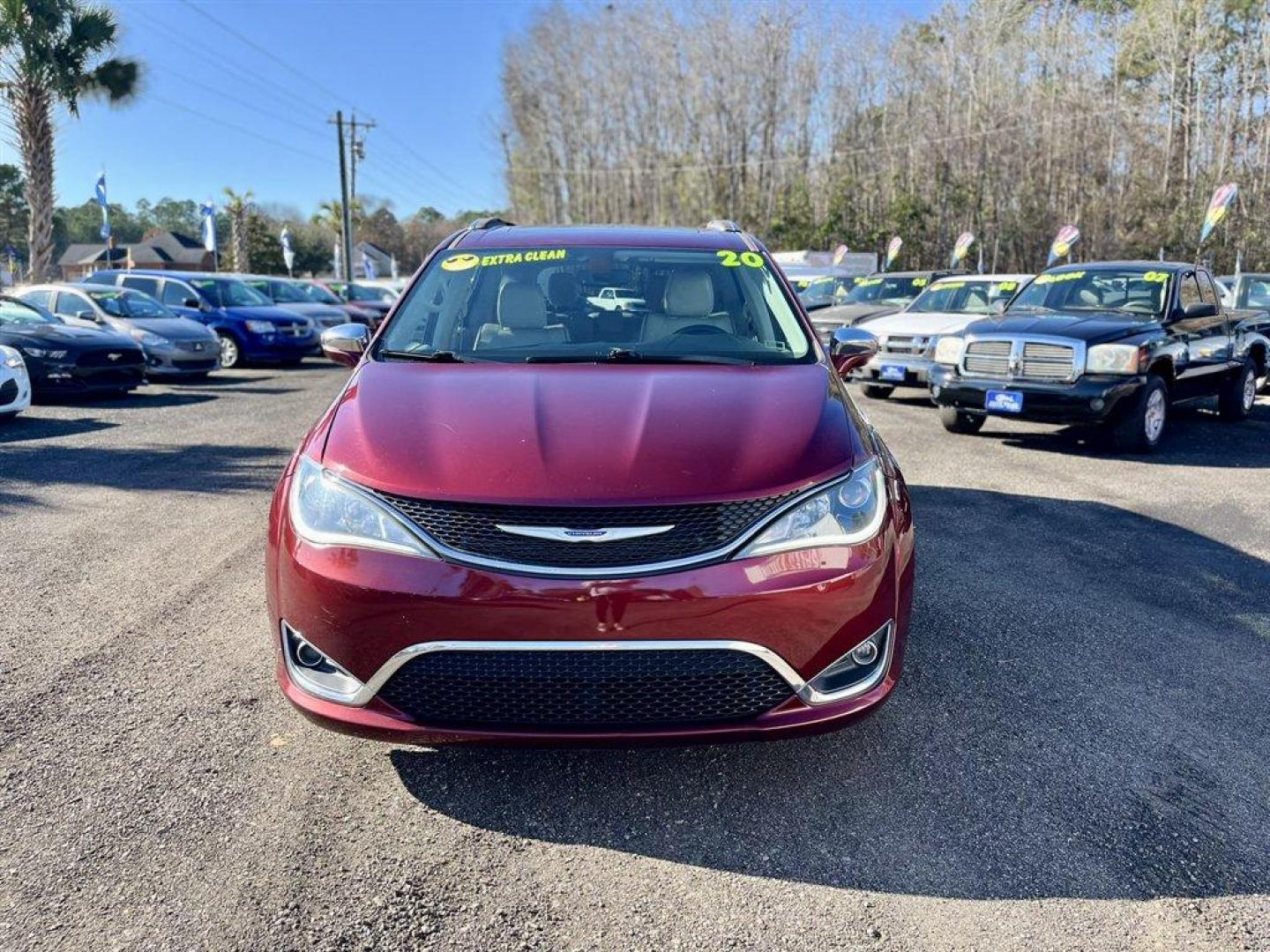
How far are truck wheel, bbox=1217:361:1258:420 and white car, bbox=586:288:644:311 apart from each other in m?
8.86

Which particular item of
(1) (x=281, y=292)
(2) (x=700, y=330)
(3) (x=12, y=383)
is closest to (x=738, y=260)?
(2) (x=700, y=330)

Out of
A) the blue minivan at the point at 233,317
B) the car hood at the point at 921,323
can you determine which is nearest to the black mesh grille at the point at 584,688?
the car hood at the point at 921,323

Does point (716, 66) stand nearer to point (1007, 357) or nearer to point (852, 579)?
point (1007, 357)

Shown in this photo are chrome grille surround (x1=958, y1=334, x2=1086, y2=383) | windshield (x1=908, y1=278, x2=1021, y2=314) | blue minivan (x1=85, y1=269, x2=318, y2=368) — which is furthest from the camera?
blue minivan (x1=85, y1=269, x2=318, y2=368)

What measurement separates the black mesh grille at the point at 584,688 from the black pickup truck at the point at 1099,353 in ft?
22.3

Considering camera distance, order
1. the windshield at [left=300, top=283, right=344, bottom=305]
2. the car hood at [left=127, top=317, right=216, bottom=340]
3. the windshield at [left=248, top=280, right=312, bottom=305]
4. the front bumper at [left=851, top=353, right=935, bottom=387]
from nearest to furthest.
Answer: the front bumper at [left=851, top=353, right=935, bottom=387]
the car hood at [left=127, top=317, right=216, bottom=340]
the windshield at [left=248, top=280, right=312, bottom=305]
the windshield at [left=300, top=283, right=344, bottom=305]

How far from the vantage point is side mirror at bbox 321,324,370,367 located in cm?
408

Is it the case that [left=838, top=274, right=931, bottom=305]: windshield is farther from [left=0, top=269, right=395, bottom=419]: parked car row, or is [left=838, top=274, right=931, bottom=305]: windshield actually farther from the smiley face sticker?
the smiley face sticker

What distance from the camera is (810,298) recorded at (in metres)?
18.6

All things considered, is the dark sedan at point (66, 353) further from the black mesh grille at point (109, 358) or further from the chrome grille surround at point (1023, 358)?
the chrome grille surround at point (1023, 358)

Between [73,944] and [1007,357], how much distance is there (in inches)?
325

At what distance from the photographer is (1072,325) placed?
28.2 feet

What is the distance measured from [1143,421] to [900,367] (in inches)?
144

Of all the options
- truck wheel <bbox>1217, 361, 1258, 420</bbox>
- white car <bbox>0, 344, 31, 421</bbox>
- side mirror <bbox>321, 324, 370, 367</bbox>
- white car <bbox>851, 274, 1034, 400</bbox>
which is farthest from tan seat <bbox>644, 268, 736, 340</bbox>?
truck wheel <bbox>1217, 361, 1258, 420</bbox>
